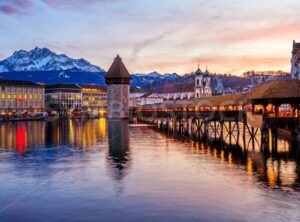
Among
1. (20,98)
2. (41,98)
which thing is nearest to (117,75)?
(20,98)

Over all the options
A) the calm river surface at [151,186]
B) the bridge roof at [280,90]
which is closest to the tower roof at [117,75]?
the bridge roof at [280,90]

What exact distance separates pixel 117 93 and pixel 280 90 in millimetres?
94439

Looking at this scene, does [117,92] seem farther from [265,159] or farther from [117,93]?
[265,159]

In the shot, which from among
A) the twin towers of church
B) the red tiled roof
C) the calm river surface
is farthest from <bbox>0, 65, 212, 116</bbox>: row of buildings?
the calm river surface

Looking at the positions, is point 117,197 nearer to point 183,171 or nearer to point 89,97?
point 183,171

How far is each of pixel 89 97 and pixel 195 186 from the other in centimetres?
17895

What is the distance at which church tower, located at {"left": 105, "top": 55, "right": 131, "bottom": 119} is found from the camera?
13275 centimetres

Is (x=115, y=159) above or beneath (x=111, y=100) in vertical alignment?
beneath

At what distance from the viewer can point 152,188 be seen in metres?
22.5

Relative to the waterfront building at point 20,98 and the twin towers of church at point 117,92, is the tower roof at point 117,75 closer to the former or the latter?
the twin towers of church at point 117,92

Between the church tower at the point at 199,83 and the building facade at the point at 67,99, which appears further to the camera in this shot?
the church tower at the point at 199,83

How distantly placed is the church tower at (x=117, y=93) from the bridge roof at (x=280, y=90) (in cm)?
9217

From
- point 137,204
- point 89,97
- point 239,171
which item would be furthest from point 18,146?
point 89,97

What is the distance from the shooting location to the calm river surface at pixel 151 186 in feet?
57.5
